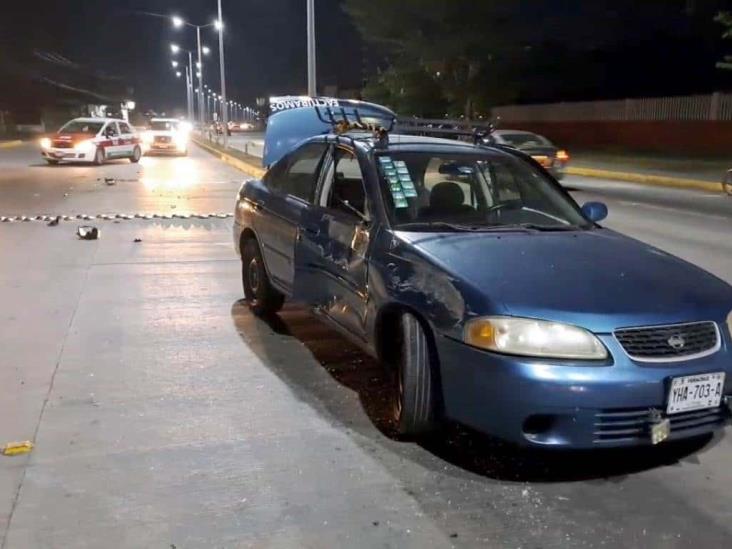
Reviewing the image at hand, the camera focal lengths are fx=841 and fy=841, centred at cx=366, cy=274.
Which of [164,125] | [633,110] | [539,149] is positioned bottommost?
[539,149]

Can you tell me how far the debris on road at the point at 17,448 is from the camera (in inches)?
170

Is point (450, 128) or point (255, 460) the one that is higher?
point (450, 128)

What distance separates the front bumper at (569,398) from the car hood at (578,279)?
0.21 metres

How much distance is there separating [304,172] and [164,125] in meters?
32.6

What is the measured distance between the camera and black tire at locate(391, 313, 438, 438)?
422cm

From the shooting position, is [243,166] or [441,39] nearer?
[243,166]

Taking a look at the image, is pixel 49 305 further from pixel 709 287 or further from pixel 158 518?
pixel 709 287

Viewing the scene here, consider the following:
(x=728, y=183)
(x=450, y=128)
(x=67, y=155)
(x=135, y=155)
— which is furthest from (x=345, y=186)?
(x=135, y=155)

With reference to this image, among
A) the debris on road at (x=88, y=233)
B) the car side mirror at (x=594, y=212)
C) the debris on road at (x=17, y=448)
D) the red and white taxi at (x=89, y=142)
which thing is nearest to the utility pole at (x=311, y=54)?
the red and white taxi at (x=89, y=142)

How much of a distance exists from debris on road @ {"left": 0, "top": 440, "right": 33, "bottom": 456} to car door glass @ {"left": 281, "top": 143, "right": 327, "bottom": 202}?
250 centimetres

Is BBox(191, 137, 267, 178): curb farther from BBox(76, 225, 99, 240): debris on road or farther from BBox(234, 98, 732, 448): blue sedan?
BBox(234, 98, 732, 448): blue sedan

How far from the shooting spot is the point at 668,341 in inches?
153

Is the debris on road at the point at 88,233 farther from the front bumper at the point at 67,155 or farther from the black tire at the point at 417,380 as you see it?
the front bumper at the point at 67,155

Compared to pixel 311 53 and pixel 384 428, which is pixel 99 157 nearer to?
pixel 311 53
